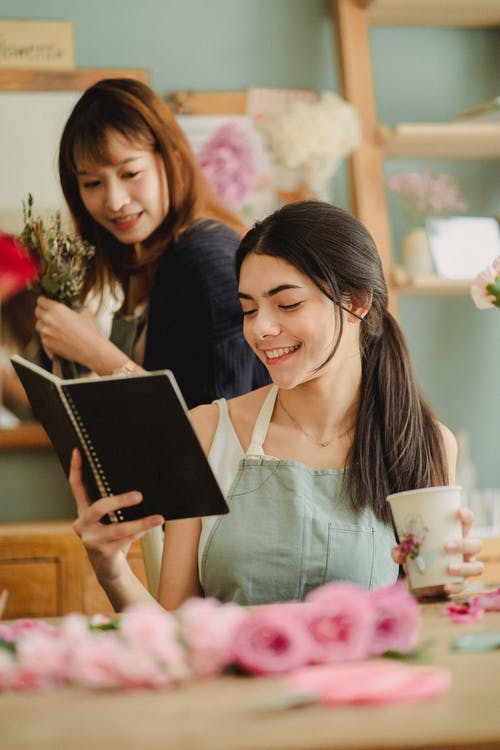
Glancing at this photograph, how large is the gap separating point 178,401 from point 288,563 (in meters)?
0.49

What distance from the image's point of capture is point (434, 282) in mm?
2955

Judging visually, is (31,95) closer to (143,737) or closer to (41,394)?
(41,394)

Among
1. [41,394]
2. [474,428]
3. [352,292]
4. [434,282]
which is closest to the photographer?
[41,394]

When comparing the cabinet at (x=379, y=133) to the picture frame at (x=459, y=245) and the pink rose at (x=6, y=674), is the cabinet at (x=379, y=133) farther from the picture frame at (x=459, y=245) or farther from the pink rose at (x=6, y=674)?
the pink rose at (x=6, y=674)

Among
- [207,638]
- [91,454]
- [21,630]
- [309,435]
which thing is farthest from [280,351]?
[207,638]

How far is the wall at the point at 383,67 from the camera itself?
3.07m

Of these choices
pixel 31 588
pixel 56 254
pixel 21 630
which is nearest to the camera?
pixel 21 630

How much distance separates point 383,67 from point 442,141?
351 mm

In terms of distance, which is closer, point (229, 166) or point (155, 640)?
point (155, 640)

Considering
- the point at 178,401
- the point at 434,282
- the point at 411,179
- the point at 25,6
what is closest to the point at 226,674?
the point at 178,401

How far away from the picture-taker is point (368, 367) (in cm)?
171

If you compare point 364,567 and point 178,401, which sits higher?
point 178,401

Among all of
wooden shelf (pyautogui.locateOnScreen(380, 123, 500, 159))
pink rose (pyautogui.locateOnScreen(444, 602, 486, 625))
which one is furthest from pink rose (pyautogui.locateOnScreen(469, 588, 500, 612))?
wooden shelf (pyautogui.locateOnScreen(380, 123, 500, 159))

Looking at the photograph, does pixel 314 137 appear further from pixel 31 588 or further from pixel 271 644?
pixel 271 644
